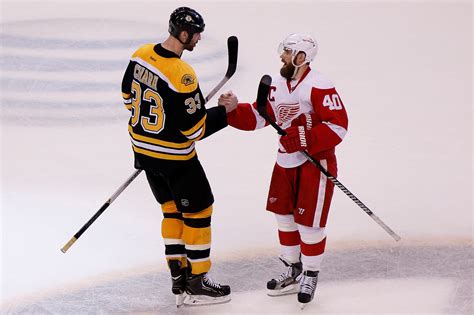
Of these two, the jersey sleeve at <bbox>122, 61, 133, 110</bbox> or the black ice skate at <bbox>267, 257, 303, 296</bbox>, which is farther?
the black ice skate at <bbox>267, 257, 303, 296</bbox>

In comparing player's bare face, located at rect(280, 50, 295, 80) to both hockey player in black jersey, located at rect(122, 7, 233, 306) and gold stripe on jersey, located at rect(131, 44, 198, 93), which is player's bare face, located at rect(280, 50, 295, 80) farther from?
gold stripe on jersey, located at rect(131, 44, 198, 93)

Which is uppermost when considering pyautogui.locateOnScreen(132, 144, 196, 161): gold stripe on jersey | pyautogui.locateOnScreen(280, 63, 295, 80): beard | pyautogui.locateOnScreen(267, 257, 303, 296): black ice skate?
pyautogui.locateOnScreen(280, 63, 295, 80): beard

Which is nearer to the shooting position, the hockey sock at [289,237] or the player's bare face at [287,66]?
the player's bare face at [287,66]

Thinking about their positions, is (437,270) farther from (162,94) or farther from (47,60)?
(47,60)

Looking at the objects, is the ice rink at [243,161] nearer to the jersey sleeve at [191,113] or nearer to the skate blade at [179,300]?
the skate blade at [179,300]

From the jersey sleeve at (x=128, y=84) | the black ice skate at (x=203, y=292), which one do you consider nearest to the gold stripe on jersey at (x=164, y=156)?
the jersey sleeve at (x=128, y=84)

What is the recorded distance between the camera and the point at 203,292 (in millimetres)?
3674

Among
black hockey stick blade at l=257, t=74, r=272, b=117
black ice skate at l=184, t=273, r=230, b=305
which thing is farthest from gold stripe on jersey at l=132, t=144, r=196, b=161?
black ice skate at l=184, t=273, r=230, b=305

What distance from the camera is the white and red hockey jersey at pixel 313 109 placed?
3.39 m

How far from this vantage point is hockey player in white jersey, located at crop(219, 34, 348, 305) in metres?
3.40

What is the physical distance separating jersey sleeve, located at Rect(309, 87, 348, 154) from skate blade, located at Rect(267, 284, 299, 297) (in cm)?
73

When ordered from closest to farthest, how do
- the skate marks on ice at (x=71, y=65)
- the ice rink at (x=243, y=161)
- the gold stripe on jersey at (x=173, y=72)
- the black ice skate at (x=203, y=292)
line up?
the gold stripe on jersey at (x=173, y=72) < the black ice skate at (x=203, y=292) < the ice rink at (x=243, y=161) < the skate marks on ice at (x=71, y=65)

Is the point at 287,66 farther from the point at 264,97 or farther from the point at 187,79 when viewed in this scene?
the point at 187,79

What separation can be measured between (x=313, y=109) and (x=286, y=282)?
2.73ft
